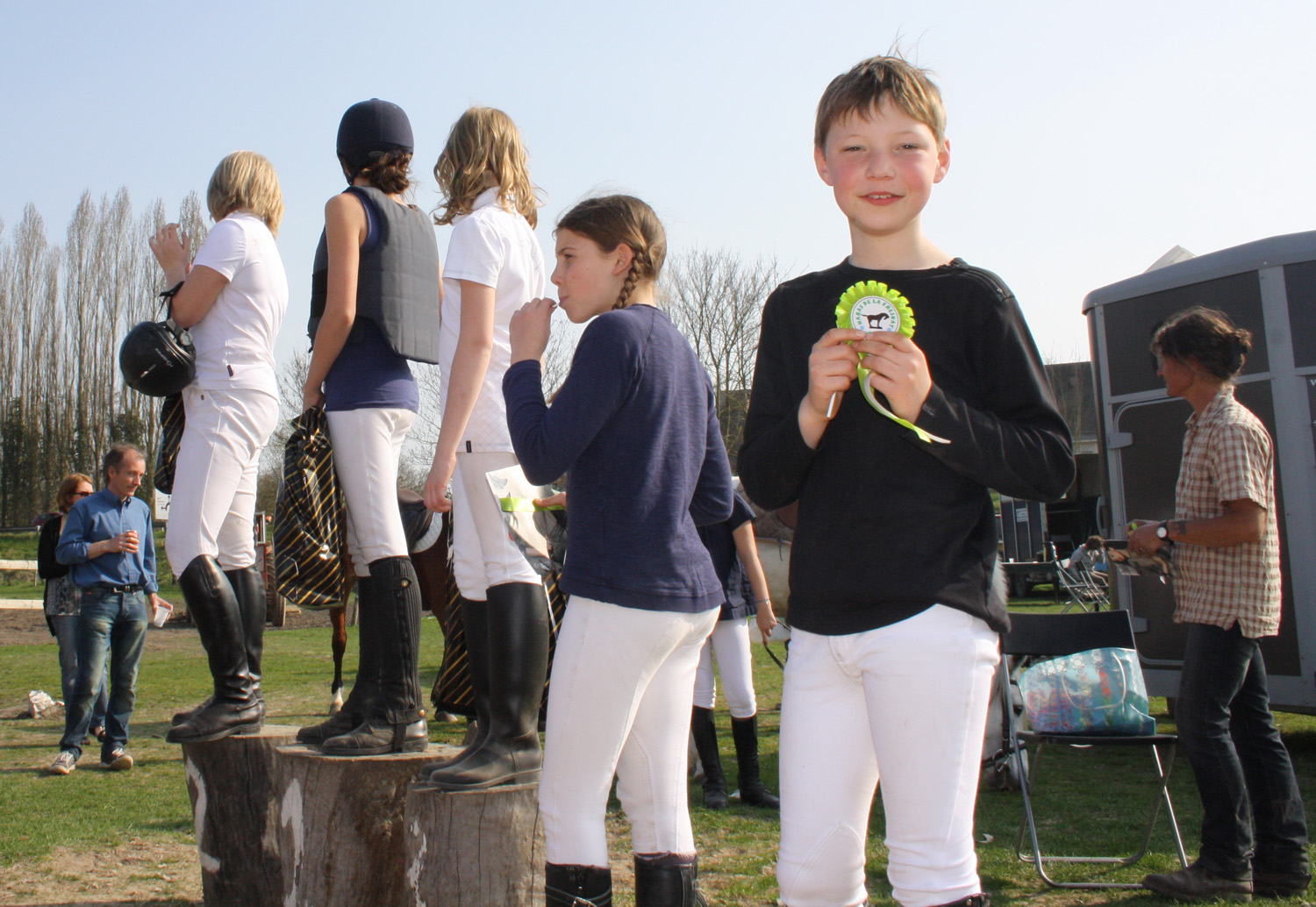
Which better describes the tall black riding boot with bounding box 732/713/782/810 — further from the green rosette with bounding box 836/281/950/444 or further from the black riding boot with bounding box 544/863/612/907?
the green rosette with bounding box 836/281/950/444

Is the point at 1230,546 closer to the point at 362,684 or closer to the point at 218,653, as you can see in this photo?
the point at 362,684

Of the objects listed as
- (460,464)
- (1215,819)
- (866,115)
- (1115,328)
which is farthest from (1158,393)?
(866,115)

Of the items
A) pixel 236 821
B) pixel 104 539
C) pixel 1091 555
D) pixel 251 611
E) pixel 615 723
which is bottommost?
pixel 236 821

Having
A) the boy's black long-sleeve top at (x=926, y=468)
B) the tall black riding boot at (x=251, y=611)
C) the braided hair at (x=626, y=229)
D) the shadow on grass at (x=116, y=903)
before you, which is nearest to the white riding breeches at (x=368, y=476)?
the tall black riding boot at (x=251, y=611)

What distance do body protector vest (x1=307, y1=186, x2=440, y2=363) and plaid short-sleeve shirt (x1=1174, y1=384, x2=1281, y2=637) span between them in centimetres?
276

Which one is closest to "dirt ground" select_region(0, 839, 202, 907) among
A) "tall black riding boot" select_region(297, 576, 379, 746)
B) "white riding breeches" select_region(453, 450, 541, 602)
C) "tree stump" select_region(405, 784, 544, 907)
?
"tall black riding boot" select_region(297, 576, 379, 746)

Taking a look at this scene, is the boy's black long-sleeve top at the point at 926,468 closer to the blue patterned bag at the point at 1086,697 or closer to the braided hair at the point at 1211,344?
the braided hair at the point at 1211,344

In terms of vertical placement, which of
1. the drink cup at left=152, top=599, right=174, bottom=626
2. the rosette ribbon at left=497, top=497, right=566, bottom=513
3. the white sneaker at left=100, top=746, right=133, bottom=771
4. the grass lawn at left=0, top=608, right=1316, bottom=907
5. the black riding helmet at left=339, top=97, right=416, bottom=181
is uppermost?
the black riding helmet at left=339, top=97, right=416, bottom=181

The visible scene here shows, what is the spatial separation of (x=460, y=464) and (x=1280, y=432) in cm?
532

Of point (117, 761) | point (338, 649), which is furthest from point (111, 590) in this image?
point (338, 649)

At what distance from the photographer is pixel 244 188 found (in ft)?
12.1

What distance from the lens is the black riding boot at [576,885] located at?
92.6 inches

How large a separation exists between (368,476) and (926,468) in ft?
6.57

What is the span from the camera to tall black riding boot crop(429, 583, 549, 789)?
2904 mm
